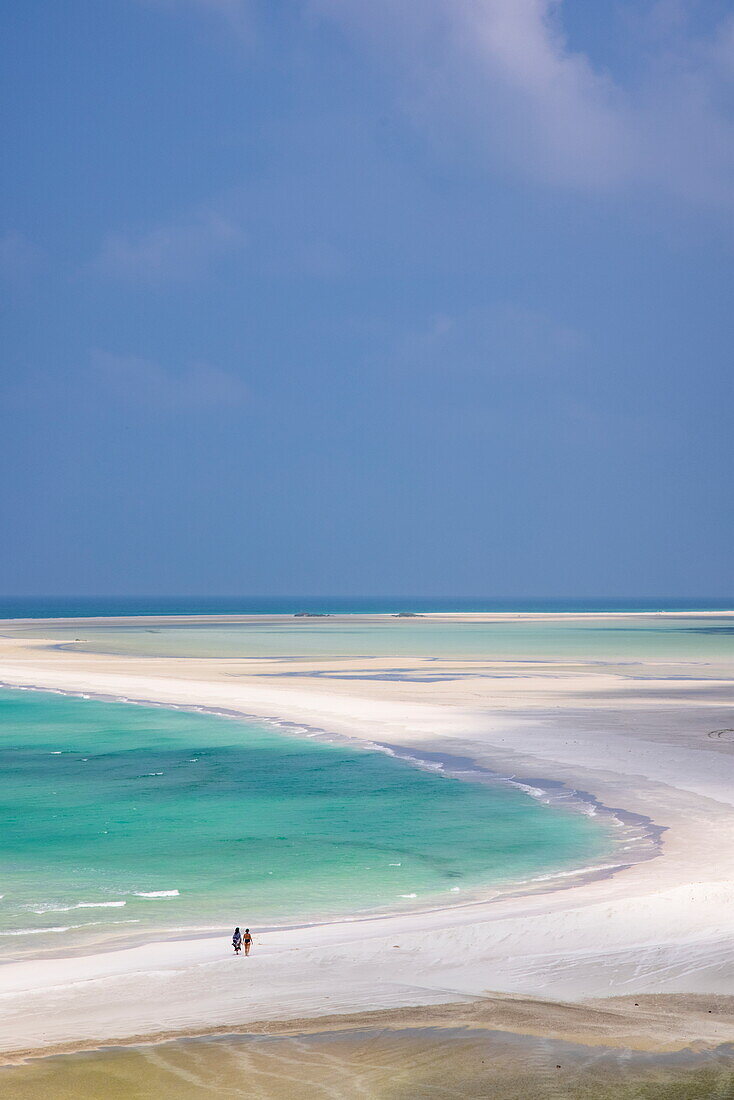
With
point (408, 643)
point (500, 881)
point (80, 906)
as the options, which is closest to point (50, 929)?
point (80, 906)

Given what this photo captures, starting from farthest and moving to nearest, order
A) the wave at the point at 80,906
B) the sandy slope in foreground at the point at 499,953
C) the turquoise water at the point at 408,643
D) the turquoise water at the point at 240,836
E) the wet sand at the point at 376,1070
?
the turquoise water at the point at 408,643 → the turquoise water at the point at 240,836 → the wave at the point at 80,906 → the sandy slope in foreground at the point at 499,953 → the wet sand at the point at 376,1070

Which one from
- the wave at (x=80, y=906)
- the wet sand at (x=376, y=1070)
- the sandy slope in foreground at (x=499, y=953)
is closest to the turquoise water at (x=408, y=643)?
the sandy slope in foreground at (x=499, y=953)

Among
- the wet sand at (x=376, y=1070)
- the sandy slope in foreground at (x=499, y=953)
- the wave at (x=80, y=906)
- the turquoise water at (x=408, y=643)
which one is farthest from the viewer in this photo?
the turquoise water at (x=408, y=643)

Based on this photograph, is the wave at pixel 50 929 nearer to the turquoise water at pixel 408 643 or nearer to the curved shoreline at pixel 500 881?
the curved shoreline at pixel 500 881

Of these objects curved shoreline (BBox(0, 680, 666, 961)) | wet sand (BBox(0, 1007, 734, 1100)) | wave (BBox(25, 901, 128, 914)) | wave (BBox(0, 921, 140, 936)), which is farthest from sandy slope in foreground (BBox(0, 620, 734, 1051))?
wave (BBox(25, 901, 128, 914))

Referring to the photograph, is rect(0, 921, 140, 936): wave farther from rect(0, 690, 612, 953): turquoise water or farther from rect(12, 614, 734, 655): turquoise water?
rect(12, 614, 734, 655): turquoise water

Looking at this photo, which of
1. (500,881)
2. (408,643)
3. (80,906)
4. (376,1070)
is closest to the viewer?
(376,1070)

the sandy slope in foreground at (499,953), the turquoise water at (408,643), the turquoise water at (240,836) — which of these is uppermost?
the turquoise water at (408,643)

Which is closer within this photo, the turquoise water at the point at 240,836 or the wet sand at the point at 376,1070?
the wet sand at the point at 376,1070

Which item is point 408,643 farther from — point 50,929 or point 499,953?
point 499,953

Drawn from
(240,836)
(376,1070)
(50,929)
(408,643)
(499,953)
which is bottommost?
(240,836)
